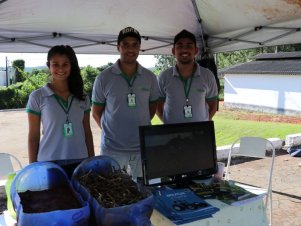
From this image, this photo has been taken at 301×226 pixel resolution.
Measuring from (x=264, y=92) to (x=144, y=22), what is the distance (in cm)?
1704

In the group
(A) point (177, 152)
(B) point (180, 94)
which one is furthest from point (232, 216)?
(B) point (180, 94)

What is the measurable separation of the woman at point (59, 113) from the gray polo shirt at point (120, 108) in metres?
0.34

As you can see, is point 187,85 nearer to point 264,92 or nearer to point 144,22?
point 144,22

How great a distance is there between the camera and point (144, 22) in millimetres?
3676

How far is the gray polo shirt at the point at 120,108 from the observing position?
106 inches

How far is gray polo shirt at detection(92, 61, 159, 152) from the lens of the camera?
2.68 metres

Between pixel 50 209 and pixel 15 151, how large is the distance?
8686mm

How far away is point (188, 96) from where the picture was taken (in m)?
2.88

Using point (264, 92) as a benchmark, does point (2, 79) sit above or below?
above

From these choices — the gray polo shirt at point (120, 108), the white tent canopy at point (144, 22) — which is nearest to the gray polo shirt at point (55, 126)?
the gray polo shirt at point (120, 108)

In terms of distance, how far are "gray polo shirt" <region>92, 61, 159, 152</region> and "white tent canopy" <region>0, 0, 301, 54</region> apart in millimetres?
910

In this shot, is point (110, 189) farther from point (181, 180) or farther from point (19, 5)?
point (19, 5)

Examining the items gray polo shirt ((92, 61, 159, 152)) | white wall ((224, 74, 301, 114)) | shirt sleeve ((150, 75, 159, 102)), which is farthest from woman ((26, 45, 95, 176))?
white wall ((224, 74, 301, 114))

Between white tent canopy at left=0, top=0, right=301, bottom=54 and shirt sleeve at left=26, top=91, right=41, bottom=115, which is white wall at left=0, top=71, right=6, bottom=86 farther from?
shirt sleeve at left=26, top=91, right=41, bottom=115
